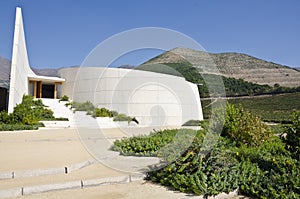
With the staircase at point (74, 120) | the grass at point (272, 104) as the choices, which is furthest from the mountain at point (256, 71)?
the staircase at point (74, 120)

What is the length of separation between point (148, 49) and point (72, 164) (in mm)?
2923

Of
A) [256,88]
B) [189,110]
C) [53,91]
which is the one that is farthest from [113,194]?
[256,88]

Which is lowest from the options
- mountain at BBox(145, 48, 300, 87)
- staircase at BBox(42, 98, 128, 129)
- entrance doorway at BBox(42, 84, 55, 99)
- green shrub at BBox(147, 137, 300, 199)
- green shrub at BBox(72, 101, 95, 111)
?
green shrub at BBox(147, 137, 300, 199)

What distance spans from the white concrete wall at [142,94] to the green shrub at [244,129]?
13.9 meters

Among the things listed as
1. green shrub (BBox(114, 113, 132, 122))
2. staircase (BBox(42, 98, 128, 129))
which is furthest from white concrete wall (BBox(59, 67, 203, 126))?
staircase (BBox(42, 98, 128, 129))

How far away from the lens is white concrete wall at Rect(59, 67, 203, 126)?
2280 centimetres

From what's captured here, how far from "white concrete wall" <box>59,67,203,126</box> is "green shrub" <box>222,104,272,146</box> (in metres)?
13.9

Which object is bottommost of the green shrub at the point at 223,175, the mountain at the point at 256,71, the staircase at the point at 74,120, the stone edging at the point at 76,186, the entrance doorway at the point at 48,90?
the stone edging at the point at 76,186

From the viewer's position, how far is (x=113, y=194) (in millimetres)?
4410

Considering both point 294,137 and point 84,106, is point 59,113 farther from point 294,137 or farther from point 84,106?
point 294,137

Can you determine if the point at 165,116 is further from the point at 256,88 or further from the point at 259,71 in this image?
the point at 259,71

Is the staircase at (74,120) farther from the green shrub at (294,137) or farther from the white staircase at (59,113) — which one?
the green shrub at (294,137)

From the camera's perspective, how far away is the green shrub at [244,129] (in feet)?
24.9

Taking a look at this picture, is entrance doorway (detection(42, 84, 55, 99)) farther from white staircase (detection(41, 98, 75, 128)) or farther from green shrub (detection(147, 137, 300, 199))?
green shrub (detection(147, 137, 300, 199))
